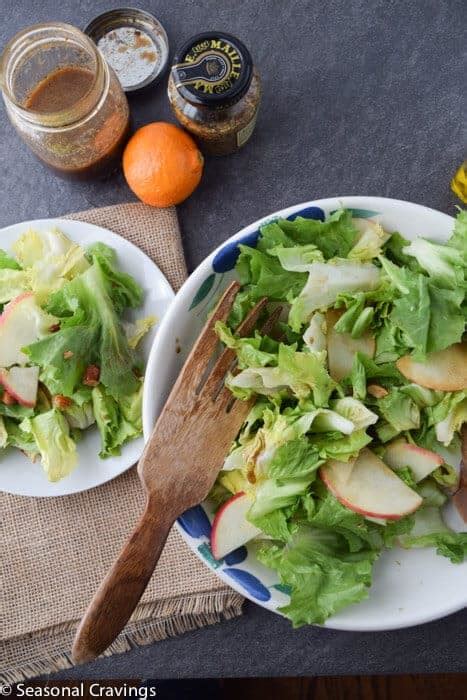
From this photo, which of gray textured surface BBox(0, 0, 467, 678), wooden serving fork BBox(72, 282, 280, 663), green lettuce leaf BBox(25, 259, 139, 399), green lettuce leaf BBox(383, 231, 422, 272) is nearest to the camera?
wooden serving fork BBox(72, 282, 280, 663)

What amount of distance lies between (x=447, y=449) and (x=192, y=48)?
0.75 m

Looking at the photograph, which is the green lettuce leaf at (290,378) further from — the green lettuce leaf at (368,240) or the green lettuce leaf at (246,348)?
the green lettuce leaf at (368,240)

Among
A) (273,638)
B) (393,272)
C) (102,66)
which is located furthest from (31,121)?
(273,638)

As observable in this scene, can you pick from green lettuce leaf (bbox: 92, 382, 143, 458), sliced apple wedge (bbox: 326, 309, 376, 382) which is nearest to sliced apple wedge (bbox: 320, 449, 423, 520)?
sliced apple wedge (bbox: 326, 309, 376, 382)

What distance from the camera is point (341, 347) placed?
1002mm

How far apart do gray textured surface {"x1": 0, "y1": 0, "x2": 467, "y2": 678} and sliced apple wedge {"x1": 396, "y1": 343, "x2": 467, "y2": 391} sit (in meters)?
0.43

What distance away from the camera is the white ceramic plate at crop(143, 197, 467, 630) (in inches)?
39.3

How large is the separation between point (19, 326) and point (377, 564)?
A: 657 millimetres

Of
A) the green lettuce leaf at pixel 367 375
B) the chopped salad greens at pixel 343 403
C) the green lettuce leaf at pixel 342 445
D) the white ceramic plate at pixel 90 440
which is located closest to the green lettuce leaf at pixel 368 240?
the chopped salad greens at pixel 343 403

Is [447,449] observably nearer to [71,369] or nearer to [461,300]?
[461,300]

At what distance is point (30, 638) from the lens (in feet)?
4.09

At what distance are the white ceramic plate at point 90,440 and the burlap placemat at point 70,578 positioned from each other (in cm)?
5

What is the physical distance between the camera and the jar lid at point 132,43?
4.29 feet

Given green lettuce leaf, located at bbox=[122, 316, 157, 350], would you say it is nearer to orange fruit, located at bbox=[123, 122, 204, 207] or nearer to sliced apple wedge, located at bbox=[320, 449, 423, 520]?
orange fruit, located at bbox=[123, 122, 204, 207]
